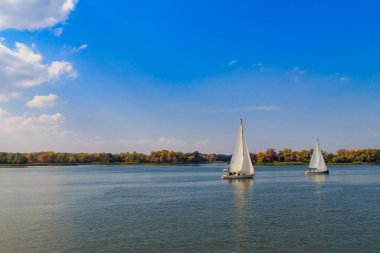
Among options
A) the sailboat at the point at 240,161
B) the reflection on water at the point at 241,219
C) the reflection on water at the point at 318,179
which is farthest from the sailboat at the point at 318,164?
the reflection on water at the point at 241,219

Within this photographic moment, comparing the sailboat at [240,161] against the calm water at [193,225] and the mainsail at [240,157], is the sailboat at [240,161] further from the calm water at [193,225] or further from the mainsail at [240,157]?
the calm water at [193,225]

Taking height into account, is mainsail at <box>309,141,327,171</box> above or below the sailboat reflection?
above

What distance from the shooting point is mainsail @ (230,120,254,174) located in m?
108

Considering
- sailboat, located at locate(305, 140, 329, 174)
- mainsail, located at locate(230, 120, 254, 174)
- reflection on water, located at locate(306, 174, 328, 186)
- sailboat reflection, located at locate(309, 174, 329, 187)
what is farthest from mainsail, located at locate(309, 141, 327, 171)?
mainsail, located at locate(230, 120, 254, 174)

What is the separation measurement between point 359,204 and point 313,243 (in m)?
29.2

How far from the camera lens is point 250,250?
34.8 m

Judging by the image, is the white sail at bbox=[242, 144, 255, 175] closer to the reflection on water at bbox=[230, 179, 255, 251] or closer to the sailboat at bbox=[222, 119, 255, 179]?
the sailboat at bbox=[222, 119, 255, 179]

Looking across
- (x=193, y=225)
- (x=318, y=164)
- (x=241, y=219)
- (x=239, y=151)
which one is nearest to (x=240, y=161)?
(x=239, y=151)

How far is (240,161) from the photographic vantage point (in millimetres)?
110250

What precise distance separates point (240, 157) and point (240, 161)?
153cm

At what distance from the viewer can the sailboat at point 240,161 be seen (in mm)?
108562

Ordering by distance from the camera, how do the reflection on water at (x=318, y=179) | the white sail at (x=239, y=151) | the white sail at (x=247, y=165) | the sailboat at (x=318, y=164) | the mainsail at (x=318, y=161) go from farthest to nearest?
the mainsail at (x=318, y=161) → the sailboat at (x=318, y=164) → the reflection on water at (x=318, y=179) → the white sail at (x=247, y=165) → the white sail at (x=239, y=151)

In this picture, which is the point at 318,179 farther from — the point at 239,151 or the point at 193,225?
the point at 193,225

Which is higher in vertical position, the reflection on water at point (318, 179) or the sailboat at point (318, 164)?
the sailboat at point (318, 164)
